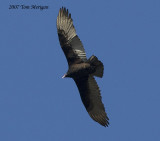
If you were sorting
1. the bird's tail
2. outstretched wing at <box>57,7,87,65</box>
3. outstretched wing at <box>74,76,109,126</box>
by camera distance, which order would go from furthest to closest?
outstretched wing at <box>74,76,109,126</box>
outstretched wing at <box>57,7,87,65</box>
the bird's tail

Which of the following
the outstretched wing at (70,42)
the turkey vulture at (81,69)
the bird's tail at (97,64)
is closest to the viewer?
the bird's tail at (97,64)

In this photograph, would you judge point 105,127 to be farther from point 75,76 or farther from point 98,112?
point 75,76

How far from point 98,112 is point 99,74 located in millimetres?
1639

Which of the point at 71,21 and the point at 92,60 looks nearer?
the point at 92,60

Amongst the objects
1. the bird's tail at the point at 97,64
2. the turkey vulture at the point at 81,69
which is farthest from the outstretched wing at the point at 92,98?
the bird's tail at the point at 97,64

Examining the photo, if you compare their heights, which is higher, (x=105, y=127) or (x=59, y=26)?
(x=59, y=26)

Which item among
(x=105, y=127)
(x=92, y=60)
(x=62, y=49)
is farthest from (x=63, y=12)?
(x=105, y=127)

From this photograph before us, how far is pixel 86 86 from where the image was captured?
639 inches

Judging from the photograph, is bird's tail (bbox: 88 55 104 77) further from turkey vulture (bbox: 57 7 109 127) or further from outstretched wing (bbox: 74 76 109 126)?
outstretched wing (bbox: 74 76 109 126)

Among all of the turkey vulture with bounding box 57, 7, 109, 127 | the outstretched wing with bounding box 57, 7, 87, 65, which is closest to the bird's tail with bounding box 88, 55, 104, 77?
the turkey vulture with bounding box 57, 7, 109, 127

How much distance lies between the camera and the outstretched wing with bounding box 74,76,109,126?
15977 millimetres

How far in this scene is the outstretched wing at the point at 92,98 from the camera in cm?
1598

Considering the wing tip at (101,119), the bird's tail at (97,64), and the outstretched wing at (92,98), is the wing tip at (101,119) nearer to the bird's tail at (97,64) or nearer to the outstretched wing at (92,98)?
the outstretched wing at (92,98)

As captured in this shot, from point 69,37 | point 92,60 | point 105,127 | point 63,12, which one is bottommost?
point 105,127
